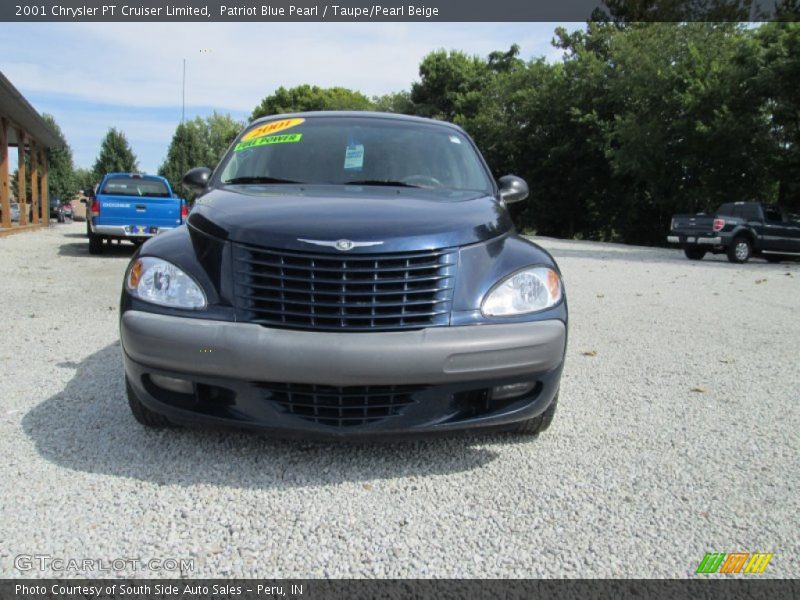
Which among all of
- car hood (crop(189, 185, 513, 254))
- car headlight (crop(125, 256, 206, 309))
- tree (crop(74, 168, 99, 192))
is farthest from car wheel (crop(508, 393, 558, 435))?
tree (crop(74, 168, 99, 192))

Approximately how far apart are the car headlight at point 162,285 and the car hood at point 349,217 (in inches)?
10.3

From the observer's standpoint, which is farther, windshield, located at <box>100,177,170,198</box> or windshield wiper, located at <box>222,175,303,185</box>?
windshield, located at <box>100,177,170,198</box>

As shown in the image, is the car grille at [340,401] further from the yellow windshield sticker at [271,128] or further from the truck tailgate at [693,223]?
the truck tailgate at [693,223]

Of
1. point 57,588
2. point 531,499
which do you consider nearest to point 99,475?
point 57,588

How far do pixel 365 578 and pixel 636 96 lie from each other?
110 ft

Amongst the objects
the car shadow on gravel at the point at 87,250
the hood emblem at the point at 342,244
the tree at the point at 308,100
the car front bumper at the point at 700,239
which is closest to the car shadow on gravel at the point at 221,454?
the hood emblem at the point at 342,244

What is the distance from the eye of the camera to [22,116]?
71.1 feet

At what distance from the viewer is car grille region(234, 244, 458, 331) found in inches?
112

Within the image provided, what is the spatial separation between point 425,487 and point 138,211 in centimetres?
1279

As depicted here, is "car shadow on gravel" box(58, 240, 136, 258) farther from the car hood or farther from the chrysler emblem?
the chrysler emblem

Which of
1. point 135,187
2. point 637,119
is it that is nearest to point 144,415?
point 135,187

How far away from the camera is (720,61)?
28.1 meters

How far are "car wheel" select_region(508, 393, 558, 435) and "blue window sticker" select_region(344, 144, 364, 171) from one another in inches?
70.0

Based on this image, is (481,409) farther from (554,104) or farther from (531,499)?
(554,104)
